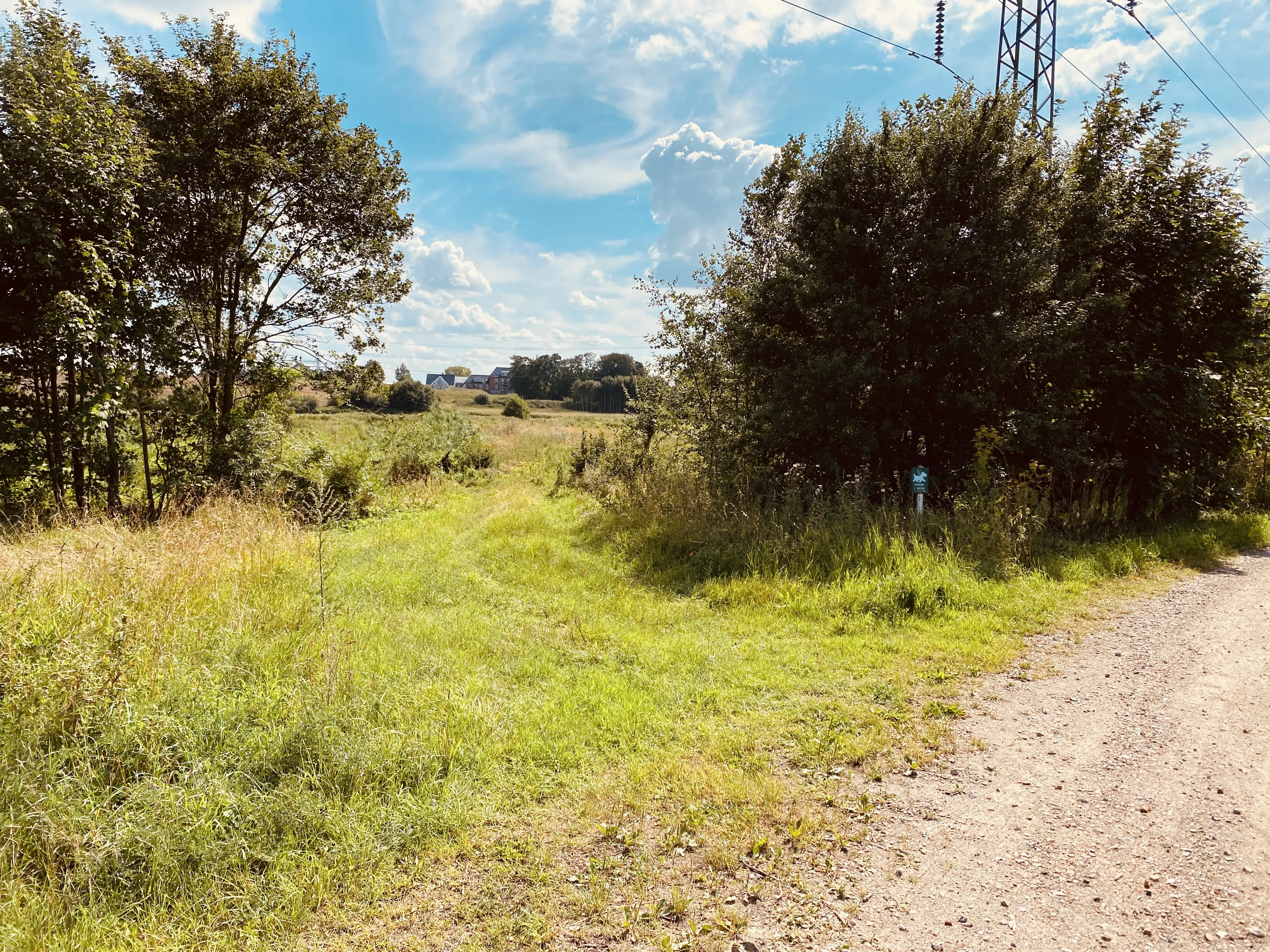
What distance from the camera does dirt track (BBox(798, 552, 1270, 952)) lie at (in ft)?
8.20

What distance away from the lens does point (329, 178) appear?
12031 mm

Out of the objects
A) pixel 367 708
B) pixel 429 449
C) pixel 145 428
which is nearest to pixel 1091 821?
pixel 367 708

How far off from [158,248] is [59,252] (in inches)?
106

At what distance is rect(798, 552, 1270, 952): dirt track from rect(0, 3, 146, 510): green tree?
1028 cm

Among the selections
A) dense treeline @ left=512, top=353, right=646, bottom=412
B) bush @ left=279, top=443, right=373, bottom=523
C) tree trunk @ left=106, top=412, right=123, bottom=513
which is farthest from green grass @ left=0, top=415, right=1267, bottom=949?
dense treeline @ left=512, top=353, right=646, bottom=412

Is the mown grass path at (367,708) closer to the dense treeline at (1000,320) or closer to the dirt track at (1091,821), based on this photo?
the dirt track at (1091,821)

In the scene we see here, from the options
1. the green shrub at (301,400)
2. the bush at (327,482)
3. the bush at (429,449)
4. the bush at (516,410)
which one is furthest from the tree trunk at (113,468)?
the bush at (516,410)

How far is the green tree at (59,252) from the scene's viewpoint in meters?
7.26

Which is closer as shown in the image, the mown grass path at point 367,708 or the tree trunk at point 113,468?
the mown grass path at point 367,708

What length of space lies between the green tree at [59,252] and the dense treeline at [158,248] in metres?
0.03

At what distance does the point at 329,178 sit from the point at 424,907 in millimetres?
13397

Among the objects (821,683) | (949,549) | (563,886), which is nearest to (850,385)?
(949,549)

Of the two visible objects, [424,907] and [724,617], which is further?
[724,617]

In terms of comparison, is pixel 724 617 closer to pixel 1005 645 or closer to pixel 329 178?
pixel 1005 645
